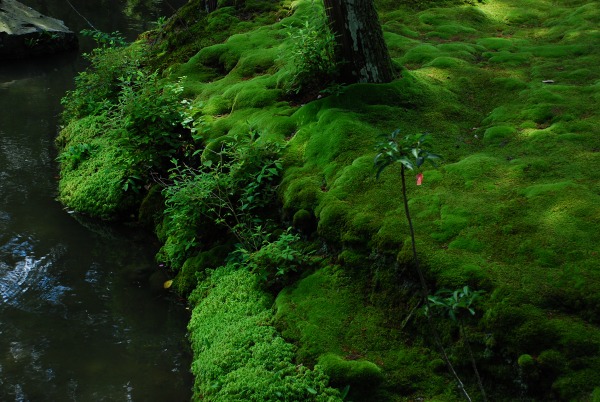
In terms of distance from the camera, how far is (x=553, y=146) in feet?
21.1

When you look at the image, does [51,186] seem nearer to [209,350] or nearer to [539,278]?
[209,350]

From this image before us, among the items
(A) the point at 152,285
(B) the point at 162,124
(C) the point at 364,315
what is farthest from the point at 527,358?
(B) the point at 162,124

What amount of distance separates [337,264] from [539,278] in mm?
1898

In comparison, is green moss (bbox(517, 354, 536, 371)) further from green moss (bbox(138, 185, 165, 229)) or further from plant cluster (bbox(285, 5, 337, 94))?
green moss (bbox(138, 185, 165, 229))

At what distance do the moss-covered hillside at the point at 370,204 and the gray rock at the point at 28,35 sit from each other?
21.4ft

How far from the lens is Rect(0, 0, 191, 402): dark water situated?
18.1 feet

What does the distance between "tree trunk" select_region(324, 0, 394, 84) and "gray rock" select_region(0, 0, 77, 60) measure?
1138cm

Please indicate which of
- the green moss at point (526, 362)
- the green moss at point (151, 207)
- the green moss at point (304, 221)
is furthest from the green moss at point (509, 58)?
the green moss at point (526, 362)

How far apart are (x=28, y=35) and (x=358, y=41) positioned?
1196cm

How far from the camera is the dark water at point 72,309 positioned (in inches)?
218

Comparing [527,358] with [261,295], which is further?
[261,295]

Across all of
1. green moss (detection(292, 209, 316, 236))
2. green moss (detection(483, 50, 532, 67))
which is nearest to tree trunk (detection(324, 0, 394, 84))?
green moss (detection(483, 50, 532, 67))

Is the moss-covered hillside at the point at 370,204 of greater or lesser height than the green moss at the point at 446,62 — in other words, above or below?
below

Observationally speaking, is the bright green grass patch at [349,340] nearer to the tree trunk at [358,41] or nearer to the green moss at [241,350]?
the green moss at [241,350]
